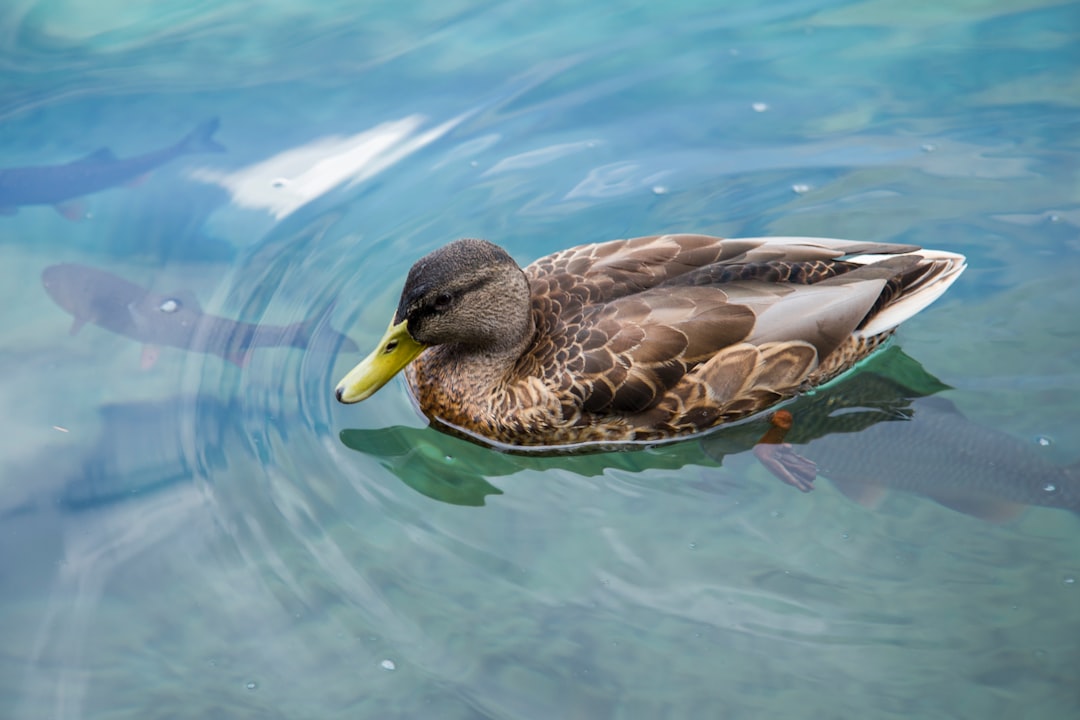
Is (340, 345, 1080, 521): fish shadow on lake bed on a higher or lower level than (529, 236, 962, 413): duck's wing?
lower

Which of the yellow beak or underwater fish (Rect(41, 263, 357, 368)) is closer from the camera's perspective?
the yellow beak

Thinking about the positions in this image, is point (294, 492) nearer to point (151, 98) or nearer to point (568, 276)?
point (568, 276)

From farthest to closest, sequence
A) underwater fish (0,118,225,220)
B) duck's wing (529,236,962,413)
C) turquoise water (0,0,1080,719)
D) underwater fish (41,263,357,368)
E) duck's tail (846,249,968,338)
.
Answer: underwater fish (0,118,225,220)
underwater fish (41,263,357,368)
duck's tail (846,249,968,338)
duck's wing (529,236,962,413)
turquoise water (0,0,1080,719)

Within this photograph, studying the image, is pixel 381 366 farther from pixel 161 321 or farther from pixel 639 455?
pixel 161 321

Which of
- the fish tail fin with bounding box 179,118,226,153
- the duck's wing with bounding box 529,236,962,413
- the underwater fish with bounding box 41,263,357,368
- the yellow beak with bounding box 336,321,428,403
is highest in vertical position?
the fish tail fin with bounding box 179,118,226,153

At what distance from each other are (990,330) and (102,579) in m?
4.31

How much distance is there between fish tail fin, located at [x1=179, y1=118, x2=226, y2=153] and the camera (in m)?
6.71

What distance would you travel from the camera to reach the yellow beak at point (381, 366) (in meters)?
4.85

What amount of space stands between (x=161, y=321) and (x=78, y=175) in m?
1.53

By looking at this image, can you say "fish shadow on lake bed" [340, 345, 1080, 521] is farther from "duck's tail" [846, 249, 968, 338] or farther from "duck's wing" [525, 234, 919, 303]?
"duck's wing" [525, 234, 919, 303]

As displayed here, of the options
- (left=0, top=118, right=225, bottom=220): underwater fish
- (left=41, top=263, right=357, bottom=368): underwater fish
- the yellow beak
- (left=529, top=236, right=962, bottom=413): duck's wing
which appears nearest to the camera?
(left=529, top=236, right=962, bottom=413): duck's wing

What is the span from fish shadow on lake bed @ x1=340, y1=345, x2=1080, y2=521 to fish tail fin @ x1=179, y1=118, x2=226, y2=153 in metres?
2.56

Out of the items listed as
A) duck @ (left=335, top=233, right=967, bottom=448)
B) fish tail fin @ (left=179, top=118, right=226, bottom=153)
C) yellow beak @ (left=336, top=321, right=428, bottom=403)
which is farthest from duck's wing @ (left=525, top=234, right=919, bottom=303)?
fish tail fin @ (left=179, top=118, right=226, bottom=153)

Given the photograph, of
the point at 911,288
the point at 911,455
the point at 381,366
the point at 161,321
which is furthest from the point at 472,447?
the point at 911,288
